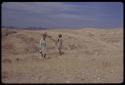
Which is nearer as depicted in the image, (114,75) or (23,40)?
(114,75)

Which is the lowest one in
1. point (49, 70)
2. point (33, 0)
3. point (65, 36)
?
point (65, 36)

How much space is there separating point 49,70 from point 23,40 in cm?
960

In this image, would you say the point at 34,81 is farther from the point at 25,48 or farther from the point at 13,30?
the point at 13,30

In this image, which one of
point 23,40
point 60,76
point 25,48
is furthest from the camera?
point 23,40

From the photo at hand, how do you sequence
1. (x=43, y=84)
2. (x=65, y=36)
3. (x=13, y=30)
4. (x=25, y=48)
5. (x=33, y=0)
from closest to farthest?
(x=33, y=0)
(x=43, y=84)
(x=25, y=48)
(x=13, y=30)
(x=65, y=36)

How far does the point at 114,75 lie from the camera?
6.62 meters

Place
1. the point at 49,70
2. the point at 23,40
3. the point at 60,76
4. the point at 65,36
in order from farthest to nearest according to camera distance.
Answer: the point at 65,36 → the point at 23,40 → the point at 49,70 → the point at 60,76

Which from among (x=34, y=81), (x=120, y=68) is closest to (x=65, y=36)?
(x=120, y=68)

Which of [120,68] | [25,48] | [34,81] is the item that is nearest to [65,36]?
[25,48]

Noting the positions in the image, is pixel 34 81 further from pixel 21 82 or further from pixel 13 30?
pixel 13 30

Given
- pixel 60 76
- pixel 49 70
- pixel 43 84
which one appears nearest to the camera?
pixel 43 84

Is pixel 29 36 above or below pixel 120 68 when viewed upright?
below

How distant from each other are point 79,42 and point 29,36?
3.54 m

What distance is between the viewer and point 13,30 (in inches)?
723
